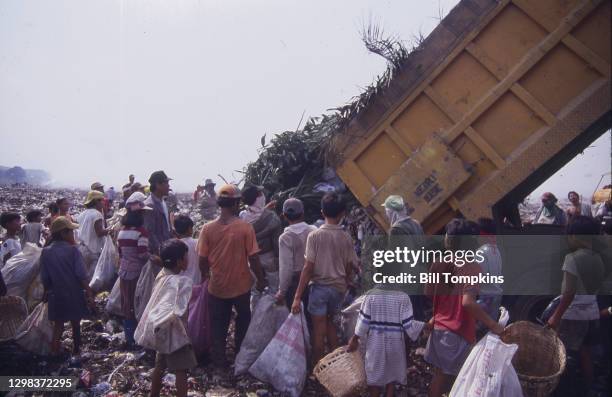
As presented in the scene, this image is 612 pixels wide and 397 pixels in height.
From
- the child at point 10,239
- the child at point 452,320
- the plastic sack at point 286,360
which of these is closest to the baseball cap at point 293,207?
the plastic sack at point 286,360

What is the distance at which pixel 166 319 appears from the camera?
2812 mm

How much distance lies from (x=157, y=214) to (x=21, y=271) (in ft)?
5.51

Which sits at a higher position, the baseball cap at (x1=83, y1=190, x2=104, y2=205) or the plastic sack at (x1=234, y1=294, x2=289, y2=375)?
the baseball cap at (x1=83, y1=190, x2=104, y2=205)

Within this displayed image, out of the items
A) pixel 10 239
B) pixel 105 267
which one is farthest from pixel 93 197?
pixel 10 239

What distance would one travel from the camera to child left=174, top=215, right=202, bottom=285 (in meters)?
3.82

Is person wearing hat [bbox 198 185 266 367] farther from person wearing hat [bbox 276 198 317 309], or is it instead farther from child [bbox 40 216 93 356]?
child [bbox 40 216 93 356]

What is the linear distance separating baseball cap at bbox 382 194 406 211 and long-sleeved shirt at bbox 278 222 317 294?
74 centimetres

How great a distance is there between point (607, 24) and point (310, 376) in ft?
11.8

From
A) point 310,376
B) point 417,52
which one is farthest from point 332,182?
point 310,376

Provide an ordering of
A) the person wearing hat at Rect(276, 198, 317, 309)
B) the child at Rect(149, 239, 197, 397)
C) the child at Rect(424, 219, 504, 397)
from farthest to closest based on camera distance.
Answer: the person wearing hat at Rect(276, 198, 317, 309), the child at Rect(149, 239, 197, 397), the child at Rect(424, 219, 504, 397)

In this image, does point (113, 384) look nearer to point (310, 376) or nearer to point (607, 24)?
point (310, 376)

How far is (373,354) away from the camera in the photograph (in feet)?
9.16

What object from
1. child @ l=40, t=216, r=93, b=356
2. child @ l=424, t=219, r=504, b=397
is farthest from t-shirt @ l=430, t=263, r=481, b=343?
child @ l=40, t=216, r=93, b=356

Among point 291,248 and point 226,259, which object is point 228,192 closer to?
point 226,259
